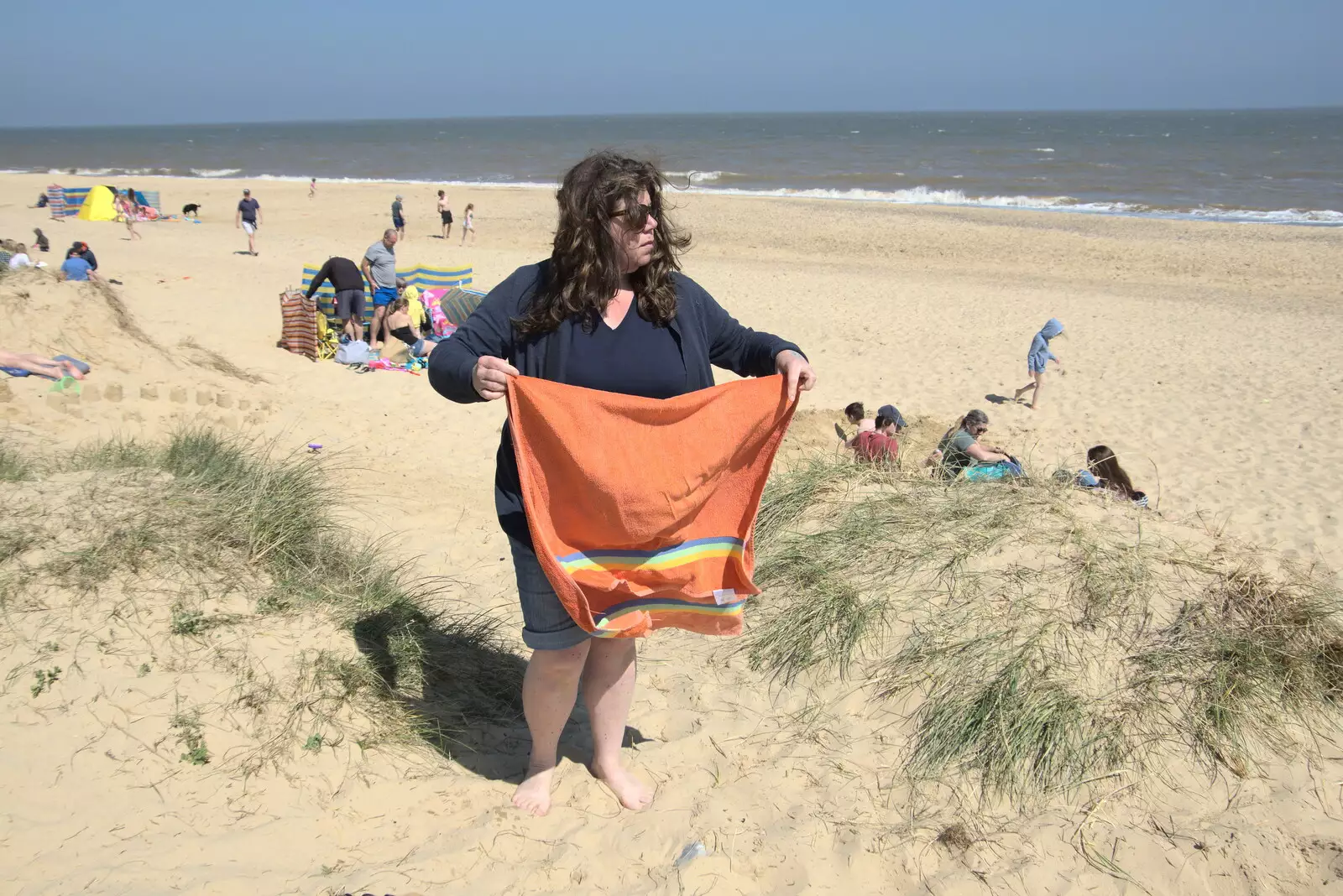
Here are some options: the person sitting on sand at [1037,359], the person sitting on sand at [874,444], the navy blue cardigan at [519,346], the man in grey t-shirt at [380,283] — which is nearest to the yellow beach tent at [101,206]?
the man in grey t-shirt at [380,283]

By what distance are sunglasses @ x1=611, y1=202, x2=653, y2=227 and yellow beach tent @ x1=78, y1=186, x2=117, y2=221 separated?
26838mm

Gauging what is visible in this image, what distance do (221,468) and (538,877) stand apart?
2.84 meters

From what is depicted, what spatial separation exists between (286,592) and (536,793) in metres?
1.37

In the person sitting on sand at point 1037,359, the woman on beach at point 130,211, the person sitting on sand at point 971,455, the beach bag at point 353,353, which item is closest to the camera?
the person sitting on sand at point 971,455

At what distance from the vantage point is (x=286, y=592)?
3.47 meters

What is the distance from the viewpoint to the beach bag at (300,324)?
1025 centimetres

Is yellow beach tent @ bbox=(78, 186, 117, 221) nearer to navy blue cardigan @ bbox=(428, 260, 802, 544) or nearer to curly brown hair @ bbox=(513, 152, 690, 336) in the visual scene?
navy blue cardigan @ bbox=(428, 260, 802, 544)

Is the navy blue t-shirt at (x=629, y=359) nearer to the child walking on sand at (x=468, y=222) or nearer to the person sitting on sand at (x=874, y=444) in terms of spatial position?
the person sitting on sand at (x=874, y=444)

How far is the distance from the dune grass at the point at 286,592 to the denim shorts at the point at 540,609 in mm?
847

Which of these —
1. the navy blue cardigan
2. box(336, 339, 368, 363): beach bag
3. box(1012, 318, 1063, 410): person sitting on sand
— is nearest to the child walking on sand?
box(336, 339, 368, 363): beach bag

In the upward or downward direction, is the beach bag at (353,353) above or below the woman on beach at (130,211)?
below

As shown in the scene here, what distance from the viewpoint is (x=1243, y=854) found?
2543 mm

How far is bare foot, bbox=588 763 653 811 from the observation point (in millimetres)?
2809

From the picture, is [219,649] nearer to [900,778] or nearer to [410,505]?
[900,778]
